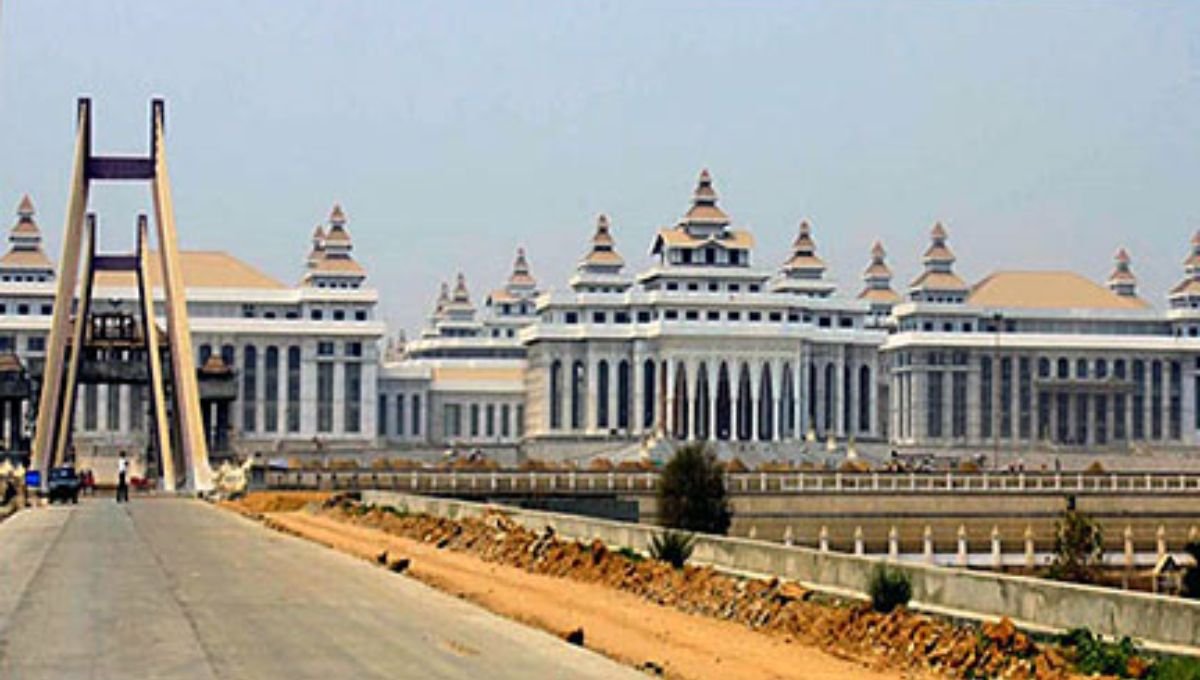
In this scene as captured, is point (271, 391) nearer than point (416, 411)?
Yes

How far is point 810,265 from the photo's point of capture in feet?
628

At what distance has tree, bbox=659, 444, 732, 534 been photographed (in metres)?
81.8

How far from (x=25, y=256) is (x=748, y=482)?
99.2 metres

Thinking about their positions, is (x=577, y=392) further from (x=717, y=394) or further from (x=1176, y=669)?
(x=1176, y=669)

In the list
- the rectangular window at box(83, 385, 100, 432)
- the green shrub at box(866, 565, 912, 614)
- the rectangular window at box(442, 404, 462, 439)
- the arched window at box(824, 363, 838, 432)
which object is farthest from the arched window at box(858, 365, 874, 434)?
the green shrub at box(866, 565, 912, 614)

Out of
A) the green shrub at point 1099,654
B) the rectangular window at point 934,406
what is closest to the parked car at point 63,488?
the green shrub at point 1099,654

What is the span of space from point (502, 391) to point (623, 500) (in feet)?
340

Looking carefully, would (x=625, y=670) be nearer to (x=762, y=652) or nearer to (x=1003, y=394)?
(x=762, y=652)

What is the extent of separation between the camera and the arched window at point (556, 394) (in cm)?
16888

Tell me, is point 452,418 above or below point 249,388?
below

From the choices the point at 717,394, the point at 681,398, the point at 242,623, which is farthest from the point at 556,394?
the point at 242,623

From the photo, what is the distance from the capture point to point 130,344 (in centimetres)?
11306

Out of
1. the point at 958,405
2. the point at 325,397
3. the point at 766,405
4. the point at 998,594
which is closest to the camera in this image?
the point at 998,594

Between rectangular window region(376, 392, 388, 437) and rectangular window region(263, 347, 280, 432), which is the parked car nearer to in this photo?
rectangular window region(263, 347, 280, 432)
